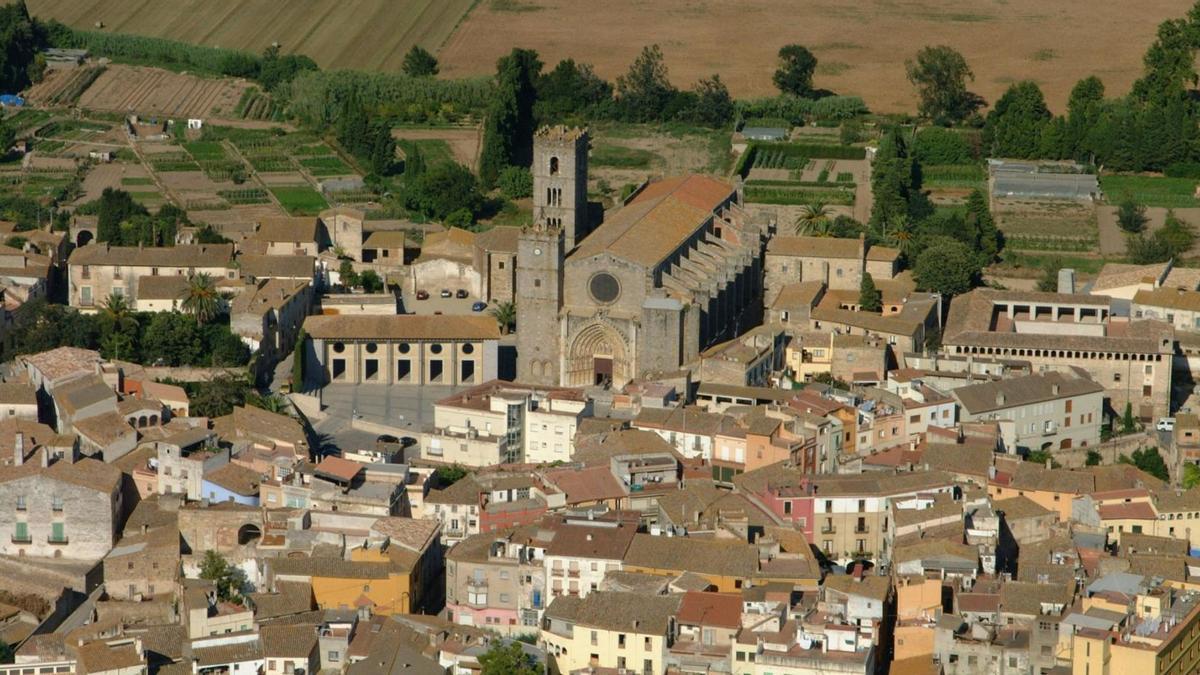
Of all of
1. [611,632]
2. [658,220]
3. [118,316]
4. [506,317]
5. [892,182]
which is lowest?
[611,632]

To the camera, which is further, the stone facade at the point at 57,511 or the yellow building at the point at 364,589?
the stone facade at the point at 57,511

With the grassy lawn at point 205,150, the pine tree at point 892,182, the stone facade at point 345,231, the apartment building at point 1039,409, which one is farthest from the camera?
the grassy lawn at point 205,150

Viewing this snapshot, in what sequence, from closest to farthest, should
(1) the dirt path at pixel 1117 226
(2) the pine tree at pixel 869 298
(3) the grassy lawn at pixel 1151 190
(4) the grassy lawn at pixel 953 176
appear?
(2) the pine tree at pixel 869 298 → (1) the dirt path at pixel 1117 226 → (3) the grassy lawn at pixel 1151 190 → (4) the grassy lawn at pixel 953 176

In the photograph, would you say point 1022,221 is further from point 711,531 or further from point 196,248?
point 711,531

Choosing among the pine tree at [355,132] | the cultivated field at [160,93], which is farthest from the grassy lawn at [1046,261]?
the cultivated field at [160,93]

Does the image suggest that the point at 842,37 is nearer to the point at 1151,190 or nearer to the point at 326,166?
the point at 1151,190

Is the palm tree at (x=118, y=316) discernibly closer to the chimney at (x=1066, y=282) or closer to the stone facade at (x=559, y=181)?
the stone facade at (x=559, y=181)

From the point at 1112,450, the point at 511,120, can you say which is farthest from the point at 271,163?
the point at 1112,450
